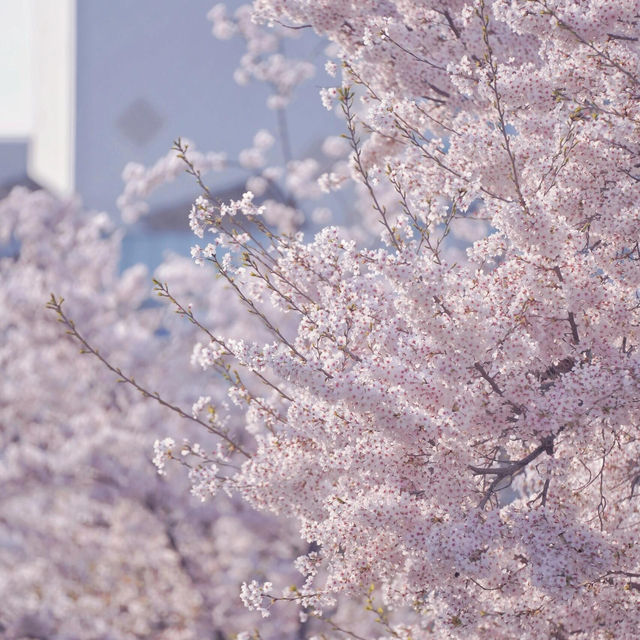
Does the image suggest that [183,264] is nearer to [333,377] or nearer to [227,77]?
[333,377]

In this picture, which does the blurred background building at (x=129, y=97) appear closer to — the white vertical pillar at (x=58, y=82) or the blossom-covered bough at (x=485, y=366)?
the white vertical pillar at (x=58, y=82)

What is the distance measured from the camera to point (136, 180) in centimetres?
1084

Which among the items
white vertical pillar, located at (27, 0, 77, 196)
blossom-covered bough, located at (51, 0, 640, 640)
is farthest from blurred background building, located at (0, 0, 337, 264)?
blossom-covered bough, located at (51, 0, 640, 640)

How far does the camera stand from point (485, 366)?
11.7 feet

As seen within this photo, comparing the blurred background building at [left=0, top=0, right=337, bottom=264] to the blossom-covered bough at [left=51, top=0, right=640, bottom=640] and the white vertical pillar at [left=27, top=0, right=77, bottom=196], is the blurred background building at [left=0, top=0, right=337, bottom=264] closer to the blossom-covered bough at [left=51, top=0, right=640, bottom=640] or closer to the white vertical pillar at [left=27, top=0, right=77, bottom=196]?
the white vertical pillar at [left=27, top=0, right=77, bottom=196]

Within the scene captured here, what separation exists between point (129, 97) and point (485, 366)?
108 ft

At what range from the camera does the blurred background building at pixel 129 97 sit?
29.3 metres

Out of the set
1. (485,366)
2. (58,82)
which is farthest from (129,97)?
(485,366)

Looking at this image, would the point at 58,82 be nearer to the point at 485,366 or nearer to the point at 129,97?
the point at 129,97

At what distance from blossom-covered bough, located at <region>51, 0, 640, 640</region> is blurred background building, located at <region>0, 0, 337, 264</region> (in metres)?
24.1

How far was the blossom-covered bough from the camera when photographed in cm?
339

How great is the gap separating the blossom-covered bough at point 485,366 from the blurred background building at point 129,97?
2412 centimetres

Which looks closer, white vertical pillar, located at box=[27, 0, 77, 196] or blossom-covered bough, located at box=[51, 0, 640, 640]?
blossom-covered bough, located at box=[51, 0, 640, 640]

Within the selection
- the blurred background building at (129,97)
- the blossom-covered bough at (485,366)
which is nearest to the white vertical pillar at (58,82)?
the blurred background building at (129,97)
